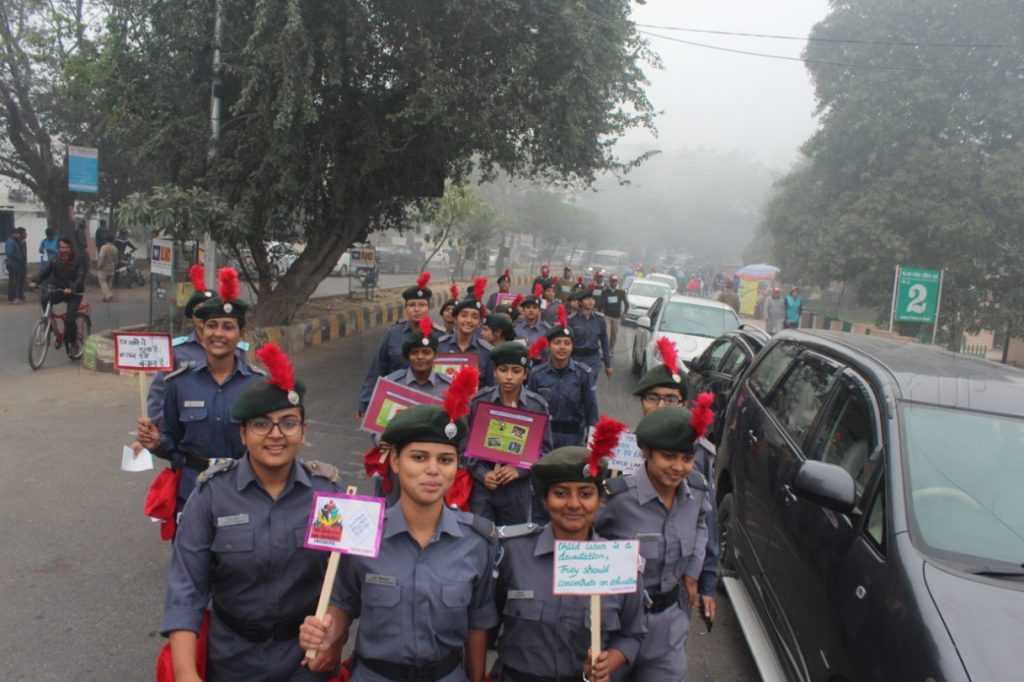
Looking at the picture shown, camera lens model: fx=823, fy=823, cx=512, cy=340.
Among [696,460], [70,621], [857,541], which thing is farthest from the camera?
[70,621]

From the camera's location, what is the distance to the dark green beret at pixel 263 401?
285cm

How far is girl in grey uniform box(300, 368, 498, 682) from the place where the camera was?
2.56 metres

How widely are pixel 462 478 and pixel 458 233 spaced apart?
30.3 m

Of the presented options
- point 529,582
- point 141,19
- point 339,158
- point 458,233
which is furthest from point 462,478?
point 458,233

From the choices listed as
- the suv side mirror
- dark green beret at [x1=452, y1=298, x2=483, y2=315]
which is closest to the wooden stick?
the suv side mirror

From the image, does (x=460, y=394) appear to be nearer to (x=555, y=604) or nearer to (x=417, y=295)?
(x=555, y=604)

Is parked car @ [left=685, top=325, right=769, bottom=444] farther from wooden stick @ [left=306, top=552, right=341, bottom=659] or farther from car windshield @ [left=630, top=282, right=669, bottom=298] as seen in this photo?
car windshield @ [left=630, top=282, right=669, bottom=298]

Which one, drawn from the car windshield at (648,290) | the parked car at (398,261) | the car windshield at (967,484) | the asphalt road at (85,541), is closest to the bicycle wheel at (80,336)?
the asphalt road at (85,541)

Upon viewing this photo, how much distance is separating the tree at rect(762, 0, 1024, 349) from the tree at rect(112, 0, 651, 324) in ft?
40.2

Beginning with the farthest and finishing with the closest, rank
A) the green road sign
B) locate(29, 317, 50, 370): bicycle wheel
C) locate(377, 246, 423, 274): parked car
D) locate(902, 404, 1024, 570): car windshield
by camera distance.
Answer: locate(377, 246, 423, 274): parked car → the green road sign → locate(29, 317, 50, 370): bicycle wheel → locate(902, 404, 1024, 570): car windshield

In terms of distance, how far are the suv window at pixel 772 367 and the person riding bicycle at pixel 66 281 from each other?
31.6ft

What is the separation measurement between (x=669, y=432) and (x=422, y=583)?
124 cm

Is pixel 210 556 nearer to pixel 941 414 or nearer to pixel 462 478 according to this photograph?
pixel 462 478

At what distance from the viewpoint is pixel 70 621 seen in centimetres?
453
